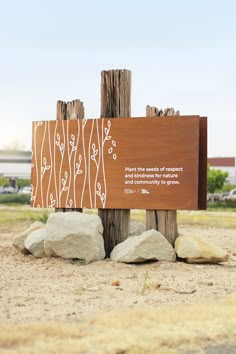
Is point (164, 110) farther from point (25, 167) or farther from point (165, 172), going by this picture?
point (25, 167)

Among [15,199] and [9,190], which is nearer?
[15,199]

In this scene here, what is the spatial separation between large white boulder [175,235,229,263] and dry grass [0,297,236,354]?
14.7 feet

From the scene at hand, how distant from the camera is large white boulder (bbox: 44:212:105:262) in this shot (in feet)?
38.1

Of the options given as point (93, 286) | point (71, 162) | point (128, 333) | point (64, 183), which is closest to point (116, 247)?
point (64, 183)

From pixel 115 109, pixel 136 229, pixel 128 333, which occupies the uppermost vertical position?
pixel 115 109

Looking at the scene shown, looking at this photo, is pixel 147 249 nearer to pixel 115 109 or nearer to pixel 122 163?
pixel 122 163

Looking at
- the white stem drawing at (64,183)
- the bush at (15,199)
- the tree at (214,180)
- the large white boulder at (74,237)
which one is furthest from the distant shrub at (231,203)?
the large white boulder at (74,237)

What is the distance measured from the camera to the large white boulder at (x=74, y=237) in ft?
38.1

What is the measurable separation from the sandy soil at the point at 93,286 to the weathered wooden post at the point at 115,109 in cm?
93

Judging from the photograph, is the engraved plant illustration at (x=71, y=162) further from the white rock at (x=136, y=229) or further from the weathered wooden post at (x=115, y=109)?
the white rock at (x=136, y=229)

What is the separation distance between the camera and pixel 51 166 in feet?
43.5

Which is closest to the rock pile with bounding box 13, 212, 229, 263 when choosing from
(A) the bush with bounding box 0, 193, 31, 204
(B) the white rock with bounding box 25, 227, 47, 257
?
(B) the white rock with bounding box 25, 227, 47, 257

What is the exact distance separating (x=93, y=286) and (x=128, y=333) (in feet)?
10.1

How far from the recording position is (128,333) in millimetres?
6000
